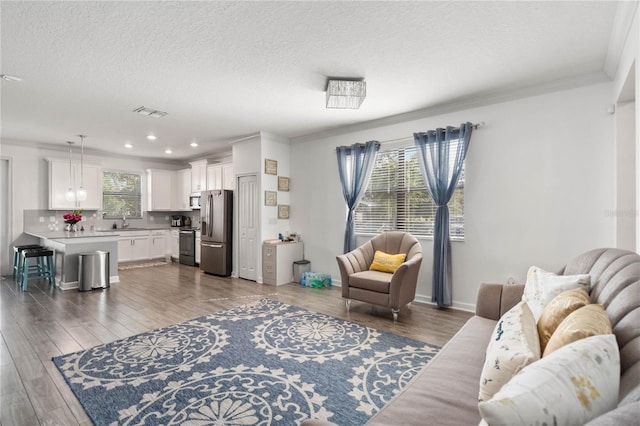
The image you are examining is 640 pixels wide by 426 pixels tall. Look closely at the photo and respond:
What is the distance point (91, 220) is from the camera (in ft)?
24.3

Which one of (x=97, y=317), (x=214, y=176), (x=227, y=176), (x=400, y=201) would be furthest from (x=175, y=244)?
(x=400, y=201)

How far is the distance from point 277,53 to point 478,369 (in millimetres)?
2876

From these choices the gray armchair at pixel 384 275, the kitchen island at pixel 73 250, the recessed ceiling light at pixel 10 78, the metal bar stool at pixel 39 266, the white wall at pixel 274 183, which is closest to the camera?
the recessed ceiling light at pixel 10 78

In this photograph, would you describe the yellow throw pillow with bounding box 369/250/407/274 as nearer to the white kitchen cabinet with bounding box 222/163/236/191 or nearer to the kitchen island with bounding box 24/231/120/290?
the white kitchen cabinet with bounding box 222/163/236/191

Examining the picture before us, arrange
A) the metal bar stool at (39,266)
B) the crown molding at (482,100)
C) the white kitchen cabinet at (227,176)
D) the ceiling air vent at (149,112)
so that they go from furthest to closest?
the white kitchen cabinet at (227,176), the metal bar stool at (39,266), the ceiling air vent at (149,112), the crown molding at (482,100)

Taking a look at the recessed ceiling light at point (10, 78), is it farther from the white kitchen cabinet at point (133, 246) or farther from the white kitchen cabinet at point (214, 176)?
the white kitchen cabinet at point (133, 246)

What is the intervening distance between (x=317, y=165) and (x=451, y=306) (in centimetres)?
321

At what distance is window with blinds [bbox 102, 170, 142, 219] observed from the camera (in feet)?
25.2

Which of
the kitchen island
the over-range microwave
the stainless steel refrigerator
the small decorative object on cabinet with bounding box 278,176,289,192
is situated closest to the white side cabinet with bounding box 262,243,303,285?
the stainless steel refrigerator

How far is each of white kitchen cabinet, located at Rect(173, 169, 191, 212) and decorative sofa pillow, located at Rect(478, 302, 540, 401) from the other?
7909 mm

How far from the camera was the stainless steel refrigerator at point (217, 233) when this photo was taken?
20.7ft

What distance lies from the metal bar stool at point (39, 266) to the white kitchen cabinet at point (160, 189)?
263cm

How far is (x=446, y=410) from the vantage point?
4.37 ft

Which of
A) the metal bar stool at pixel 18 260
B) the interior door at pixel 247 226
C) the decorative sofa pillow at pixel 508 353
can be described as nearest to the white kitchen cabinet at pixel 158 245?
the metal bar stool at pixel 18 260
